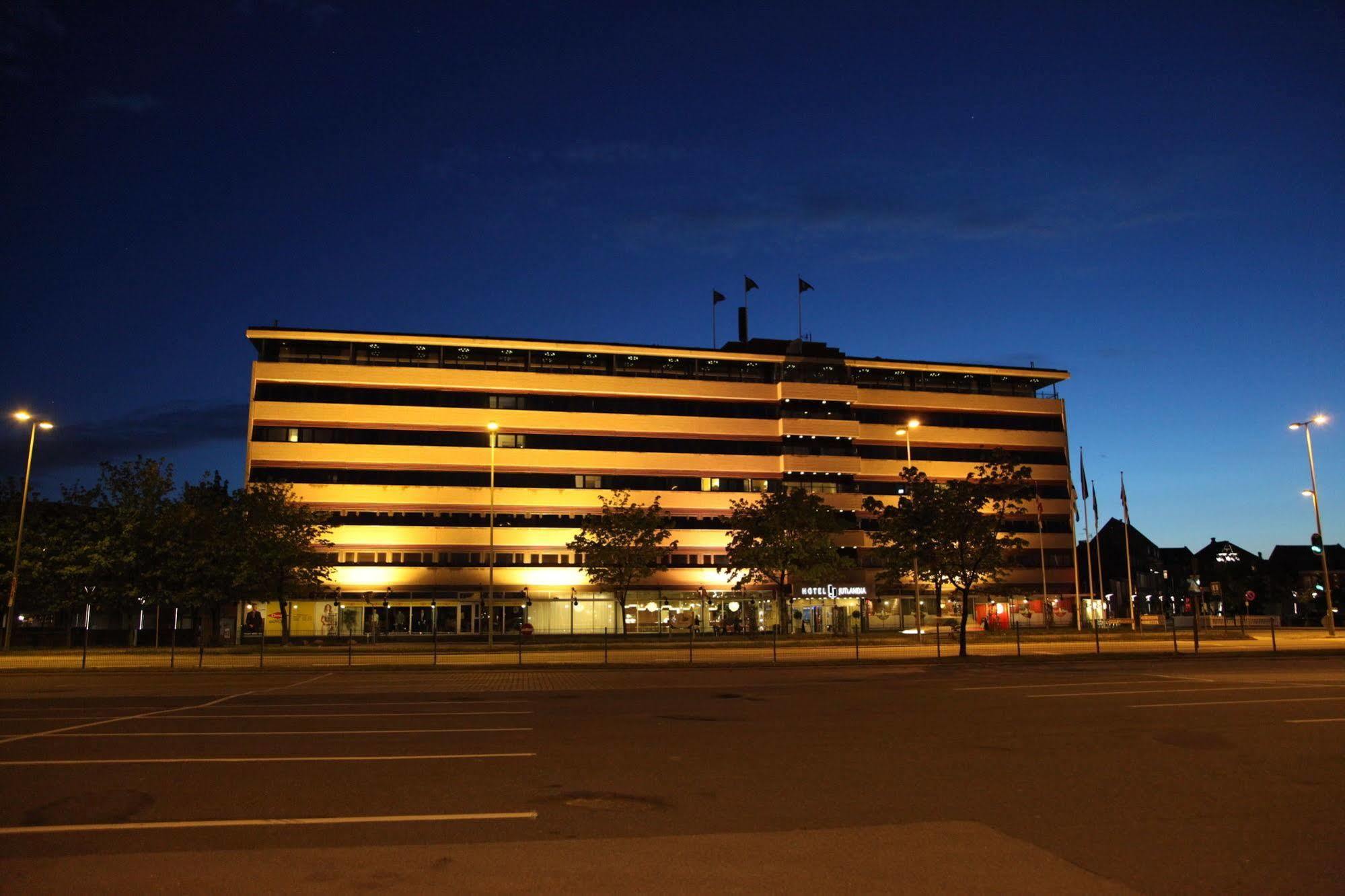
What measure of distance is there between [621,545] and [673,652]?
21231 mm

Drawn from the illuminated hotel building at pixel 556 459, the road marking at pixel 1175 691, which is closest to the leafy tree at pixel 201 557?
the illuminated hotel building at pixel 556 459

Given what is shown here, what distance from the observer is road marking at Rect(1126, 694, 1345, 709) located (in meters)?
17.7

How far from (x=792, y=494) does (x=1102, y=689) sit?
135 feet

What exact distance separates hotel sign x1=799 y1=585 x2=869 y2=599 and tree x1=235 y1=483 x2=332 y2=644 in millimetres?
32909

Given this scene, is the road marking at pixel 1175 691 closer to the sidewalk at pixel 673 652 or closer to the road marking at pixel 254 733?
the road marking at pixel 254 733

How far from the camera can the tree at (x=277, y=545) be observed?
168 ft

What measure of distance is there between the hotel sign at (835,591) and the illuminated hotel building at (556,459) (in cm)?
27

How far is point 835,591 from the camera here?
2719 inches

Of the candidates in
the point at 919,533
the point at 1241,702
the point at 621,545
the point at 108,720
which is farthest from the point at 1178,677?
the point at 621,545

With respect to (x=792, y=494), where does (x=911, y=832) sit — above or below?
below

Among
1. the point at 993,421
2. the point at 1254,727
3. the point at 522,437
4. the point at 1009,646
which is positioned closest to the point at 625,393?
the point at 522,437

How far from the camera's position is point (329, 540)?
66.2 m

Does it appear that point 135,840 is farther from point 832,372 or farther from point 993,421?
point 993,421

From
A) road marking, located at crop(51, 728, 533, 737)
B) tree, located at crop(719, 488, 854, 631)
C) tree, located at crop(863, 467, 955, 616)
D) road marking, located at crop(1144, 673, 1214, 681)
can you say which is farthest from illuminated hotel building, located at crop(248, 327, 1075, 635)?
road marking, located at crop(51, 728, 533, 737)
